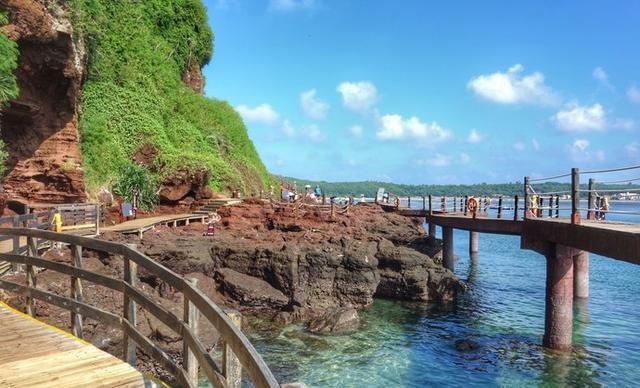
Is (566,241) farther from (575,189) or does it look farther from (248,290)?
(248,290)

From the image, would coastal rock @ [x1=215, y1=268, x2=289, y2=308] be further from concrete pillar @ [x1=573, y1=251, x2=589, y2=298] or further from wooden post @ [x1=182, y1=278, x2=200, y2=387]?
wooden post @ [x1=182, y1=278, x2=200, y2=387]

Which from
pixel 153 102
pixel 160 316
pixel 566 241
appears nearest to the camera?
pixel 160 316

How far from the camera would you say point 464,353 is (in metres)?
15.9

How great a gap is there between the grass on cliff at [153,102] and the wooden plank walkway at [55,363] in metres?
21.5

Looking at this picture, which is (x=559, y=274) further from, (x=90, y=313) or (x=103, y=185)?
(x=103, y=185)

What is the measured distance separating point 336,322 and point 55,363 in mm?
12944

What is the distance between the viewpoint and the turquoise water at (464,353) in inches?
544

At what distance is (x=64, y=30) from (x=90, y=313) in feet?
66.5

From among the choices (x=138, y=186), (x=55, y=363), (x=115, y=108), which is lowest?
(x=55, y=363)

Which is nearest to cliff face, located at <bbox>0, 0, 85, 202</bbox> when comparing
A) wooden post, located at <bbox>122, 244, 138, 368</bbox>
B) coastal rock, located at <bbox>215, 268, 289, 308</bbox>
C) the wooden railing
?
coastal rock, located at <bbox>215, 268, 289, 308</bbox>

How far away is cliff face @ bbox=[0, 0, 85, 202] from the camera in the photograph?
73.2ft

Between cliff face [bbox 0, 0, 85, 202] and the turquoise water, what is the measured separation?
14.7 meters

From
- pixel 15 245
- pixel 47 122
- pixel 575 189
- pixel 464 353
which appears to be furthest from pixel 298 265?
pixel 47 122

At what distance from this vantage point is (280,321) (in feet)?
58.9
